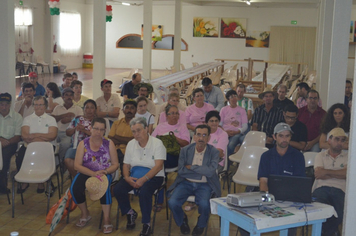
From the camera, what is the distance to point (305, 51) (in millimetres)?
23328

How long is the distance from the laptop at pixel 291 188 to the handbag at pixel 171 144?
→ 5.81ft

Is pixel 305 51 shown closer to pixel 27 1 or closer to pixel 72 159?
pixel 27 1

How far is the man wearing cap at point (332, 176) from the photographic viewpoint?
4.30 meters

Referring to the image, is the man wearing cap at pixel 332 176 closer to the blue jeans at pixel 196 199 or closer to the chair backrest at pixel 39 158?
the blue jeans at pixel 196 199

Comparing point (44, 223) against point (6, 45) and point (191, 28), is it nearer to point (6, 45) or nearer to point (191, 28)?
point (6, 45)

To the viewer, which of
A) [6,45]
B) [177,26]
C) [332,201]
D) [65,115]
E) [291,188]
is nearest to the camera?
[291,188]

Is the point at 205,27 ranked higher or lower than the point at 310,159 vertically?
higher

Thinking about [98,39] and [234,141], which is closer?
[234,141]

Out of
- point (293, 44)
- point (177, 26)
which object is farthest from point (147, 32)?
point (293, 44)

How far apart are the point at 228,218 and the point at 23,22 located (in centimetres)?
1739

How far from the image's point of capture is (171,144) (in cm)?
526

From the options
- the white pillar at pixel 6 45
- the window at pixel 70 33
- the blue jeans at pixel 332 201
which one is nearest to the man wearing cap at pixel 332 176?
the blue jeans at pixel 332 201

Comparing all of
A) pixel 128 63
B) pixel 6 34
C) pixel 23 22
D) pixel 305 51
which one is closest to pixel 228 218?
pixel 6 34

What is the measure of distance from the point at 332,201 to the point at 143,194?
5.90 ft
